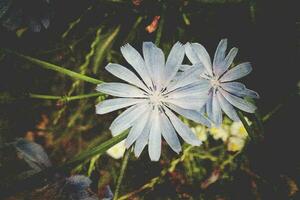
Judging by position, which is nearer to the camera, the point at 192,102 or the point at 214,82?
the point at 192,102

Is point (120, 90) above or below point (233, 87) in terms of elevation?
above

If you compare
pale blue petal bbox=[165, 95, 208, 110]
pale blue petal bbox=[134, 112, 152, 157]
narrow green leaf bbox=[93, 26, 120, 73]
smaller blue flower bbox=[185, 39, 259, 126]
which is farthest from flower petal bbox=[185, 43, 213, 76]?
narrow green leaf bbox=[93, 26, 120, 73]

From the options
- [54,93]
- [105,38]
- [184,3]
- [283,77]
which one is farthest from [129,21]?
[283,77]

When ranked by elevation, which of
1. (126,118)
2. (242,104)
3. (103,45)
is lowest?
(242,104)

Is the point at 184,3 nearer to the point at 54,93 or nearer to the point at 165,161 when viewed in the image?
the point at 165,161

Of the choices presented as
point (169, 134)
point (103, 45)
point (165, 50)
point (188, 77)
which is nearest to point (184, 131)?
point (169, 134)

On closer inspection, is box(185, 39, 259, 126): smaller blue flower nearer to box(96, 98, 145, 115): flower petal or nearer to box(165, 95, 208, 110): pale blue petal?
box(165, 95, 208, 110): pale blue petal

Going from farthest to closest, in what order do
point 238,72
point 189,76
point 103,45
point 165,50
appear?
point 103,45, point 165,50, point 238,72, point 189,76

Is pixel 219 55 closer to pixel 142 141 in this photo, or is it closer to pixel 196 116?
pixel 196 116
